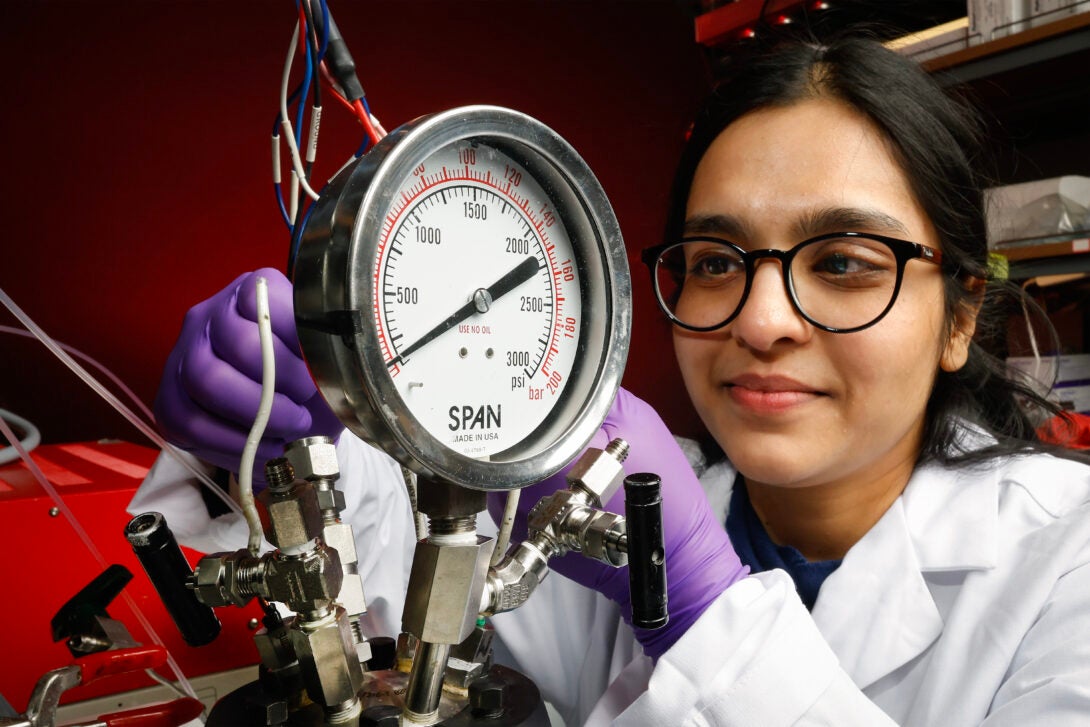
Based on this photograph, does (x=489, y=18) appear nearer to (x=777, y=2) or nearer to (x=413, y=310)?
(x=777, y=2)

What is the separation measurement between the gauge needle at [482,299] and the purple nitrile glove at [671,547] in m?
0.27

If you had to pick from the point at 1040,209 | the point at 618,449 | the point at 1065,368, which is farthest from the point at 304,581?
the point at 1065,368

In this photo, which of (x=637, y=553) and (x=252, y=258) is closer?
(x=637, y=553)

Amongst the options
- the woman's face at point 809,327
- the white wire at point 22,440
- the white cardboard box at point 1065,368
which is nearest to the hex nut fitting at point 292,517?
the woman's face at point 809,327

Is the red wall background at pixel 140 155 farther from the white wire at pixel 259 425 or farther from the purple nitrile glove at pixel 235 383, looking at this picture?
the white wire at pixel 259 425

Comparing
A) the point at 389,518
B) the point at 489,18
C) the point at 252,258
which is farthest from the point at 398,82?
the point at 389,518

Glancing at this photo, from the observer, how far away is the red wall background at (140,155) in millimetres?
1329

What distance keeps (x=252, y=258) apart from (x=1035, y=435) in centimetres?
153

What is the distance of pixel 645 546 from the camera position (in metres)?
0.48

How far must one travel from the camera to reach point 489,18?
6.34ft

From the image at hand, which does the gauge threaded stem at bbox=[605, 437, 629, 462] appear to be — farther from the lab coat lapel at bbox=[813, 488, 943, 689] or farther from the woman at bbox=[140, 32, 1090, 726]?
the lab coat lapel at bbox=[813, 488, 943, 689]

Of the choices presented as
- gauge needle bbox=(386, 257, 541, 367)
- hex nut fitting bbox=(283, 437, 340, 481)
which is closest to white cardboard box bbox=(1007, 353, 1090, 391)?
gauge needle bbox=(386, 257, 541, 367)

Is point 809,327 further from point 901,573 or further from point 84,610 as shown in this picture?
point 84,610

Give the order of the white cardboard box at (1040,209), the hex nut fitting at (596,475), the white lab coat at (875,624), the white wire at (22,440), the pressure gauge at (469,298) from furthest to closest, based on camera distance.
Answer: the white cardboard box at (1040,209) < the white wire at (22,440) < the white lab coat at (875,624) < the hex nut fitting at (596,475) < the pressure gauge at (469,298)
